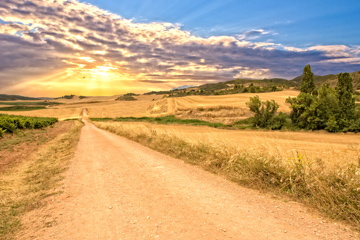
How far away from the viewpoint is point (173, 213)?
170 inches

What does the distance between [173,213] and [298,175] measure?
3153mm

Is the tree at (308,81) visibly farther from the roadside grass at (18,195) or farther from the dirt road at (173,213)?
the roadside grass at (18,195)

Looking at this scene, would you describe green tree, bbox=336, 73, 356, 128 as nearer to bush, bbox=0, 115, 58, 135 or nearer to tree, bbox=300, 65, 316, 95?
tree, bbox=300, 65, 316, 95

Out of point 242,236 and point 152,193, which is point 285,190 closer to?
point 242,236

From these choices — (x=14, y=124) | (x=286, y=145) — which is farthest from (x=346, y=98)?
(x=14, y=124)

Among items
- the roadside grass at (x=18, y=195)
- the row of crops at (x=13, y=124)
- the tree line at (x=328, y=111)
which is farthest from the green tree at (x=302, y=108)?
the row of crops at (x=13, y=124)

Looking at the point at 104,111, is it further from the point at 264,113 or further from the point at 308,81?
the point at 308,81

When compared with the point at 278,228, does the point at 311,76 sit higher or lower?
higher

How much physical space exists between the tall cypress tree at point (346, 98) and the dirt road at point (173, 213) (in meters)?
19.5

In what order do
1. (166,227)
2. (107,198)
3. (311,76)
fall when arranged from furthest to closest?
1. (311,76)
2. (107,198)
3. (166,227)

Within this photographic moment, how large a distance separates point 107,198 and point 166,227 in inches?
88.6

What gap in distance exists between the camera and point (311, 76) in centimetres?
2817

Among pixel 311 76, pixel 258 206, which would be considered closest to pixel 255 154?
pixel 258 206

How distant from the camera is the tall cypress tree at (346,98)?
773 inches
